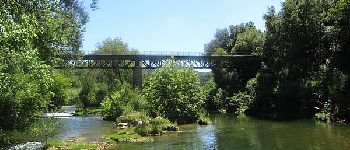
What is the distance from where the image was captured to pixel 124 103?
2212 inches

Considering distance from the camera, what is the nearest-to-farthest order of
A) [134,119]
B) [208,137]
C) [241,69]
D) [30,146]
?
[30,146], [208,137], [134,119], [241,69]

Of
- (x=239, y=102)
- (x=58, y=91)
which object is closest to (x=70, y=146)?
(x=58, y=91)

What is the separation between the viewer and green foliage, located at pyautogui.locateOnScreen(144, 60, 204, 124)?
4897 centimetres

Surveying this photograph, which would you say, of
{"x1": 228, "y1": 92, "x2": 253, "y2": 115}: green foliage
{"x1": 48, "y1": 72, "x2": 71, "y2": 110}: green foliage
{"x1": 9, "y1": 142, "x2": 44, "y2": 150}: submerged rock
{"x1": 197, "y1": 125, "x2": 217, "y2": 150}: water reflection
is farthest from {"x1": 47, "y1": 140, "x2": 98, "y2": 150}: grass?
{"x1": 228, "y1": 92, "x2": 253, "y2": 115}: green foliage

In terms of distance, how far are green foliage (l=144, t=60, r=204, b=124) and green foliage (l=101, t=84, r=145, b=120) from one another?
11.6 feet

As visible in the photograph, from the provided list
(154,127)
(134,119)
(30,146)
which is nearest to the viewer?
(30,146)

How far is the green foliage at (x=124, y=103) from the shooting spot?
178 ft

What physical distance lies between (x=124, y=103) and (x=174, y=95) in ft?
31.6

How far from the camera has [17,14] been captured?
50.5ft

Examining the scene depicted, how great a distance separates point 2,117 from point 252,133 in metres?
21.9

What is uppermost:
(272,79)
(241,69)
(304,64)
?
(304,64)

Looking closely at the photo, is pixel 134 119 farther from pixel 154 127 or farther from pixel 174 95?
pixel 154 127

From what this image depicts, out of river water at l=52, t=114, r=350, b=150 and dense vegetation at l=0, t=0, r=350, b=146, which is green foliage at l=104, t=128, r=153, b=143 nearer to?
river water at l=52, t=114, r=350, b=150

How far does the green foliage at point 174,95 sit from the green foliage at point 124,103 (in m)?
3.53
